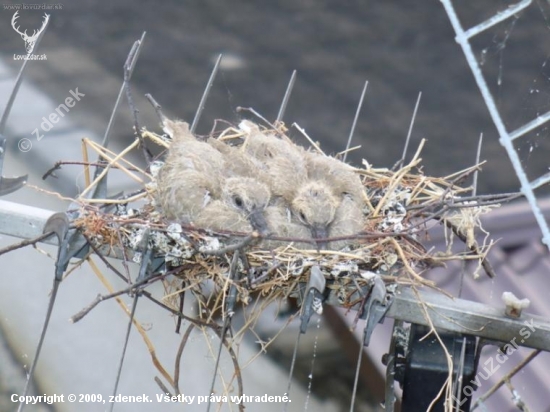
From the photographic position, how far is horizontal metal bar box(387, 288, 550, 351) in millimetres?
2689

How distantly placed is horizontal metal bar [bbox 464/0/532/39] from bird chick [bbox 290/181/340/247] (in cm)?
129

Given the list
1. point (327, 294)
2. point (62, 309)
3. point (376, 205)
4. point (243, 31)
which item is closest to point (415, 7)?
point (243, 31)

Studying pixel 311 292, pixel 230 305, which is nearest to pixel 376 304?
pixel 311 292

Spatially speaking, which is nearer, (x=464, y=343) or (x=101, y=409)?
(x=464, y=343)

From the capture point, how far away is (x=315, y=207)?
3.38m

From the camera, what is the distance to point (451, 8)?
2256mm

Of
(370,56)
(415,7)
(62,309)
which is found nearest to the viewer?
(62,309)

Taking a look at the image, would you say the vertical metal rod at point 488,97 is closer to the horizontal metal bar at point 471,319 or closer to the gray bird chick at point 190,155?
the horizontal metal bar at point 471,319

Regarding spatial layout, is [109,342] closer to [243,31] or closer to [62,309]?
[62,309]

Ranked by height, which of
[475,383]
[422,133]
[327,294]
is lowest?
[475,383]

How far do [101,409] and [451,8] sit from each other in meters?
3.86

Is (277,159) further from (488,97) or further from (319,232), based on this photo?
(488,97)

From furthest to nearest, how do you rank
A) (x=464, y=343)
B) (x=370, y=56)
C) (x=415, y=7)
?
1. (x=415, y=7)
2. (x=370, y=56)
3. (x=464, y=343)

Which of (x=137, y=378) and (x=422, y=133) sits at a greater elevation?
(x=422, y=133)
